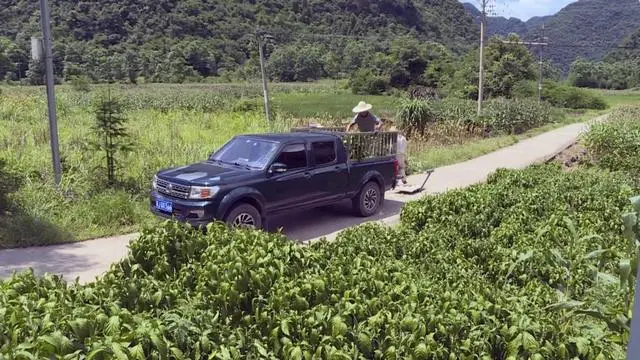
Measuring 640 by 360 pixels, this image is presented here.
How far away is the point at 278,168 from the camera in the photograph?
9289 mm

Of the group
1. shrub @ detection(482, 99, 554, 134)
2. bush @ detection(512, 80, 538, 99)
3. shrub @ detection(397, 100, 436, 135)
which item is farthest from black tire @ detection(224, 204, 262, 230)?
bush @ detection(512, 80, 538, 99)

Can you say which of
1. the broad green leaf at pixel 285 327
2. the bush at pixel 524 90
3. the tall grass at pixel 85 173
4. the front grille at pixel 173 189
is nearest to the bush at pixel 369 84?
the bush at pixel 524 90

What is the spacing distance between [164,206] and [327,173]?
2804 mm

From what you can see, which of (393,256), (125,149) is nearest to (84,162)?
(125,149)

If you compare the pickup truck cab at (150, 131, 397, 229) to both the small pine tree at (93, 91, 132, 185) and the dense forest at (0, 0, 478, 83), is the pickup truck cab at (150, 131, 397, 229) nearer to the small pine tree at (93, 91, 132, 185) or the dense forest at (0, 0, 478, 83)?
the small pine tree at (93, 91, 132, 185)

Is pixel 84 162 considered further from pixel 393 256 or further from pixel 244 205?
pixel 393 256

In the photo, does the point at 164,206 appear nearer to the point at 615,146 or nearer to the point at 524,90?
the point at 615,146

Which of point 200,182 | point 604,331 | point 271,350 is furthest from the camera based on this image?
point 200,182

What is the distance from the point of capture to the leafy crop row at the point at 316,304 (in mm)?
3309

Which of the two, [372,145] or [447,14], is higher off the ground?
[447,14]

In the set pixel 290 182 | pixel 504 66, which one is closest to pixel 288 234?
pixel 290 182

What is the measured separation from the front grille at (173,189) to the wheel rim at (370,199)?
3.74 metres

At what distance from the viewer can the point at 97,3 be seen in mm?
62812

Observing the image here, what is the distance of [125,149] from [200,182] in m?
3.77
